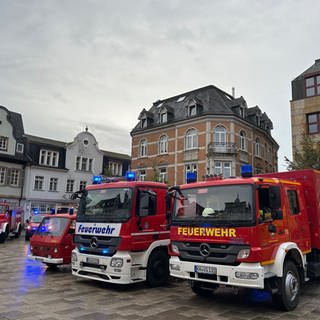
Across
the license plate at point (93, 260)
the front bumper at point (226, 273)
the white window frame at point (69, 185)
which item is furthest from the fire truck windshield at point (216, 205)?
the white window frame at point (69, 185)

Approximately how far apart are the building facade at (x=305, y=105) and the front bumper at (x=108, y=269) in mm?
18862

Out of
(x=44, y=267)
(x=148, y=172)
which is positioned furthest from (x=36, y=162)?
(x=44, y=267)

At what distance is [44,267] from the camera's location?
11984 millimetres

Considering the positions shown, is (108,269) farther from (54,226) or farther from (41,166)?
(41,166)

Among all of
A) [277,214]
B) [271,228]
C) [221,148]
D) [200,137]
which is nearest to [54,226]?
[271,228]

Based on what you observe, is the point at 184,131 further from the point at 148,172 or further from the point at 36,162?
the point at 36,162

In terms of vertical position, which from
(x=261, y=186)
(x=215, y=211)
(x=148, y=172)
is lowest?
(x=215, y=211)

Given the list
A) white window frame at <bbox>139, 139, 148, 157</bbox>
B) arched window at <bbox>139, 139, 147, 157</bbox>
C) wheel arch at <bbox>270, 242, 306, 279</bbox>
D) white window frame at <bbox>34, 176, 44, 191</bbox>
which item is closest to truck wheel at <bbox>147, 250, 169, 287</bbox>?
wheel arch at <bbox>270, 242, 306, 279</bbox>

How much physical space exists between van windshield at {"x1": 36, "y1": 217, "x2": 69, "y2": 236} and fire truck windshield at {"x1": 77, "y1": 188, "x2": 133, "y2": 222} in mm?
2089

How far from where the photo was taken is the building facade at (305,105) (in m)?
23.9

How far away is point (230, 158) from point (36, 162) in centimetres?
2172

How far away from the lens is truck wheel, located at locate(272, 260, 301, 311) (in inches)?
257

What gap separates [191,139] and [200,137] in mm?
1276

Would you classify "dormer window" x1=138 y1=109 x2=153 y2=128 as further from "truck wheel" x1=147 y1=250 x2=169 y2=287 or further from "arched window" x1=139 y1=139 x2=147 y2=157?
"truck wheel" x1=147 y1=250 x2=169 y2=287
